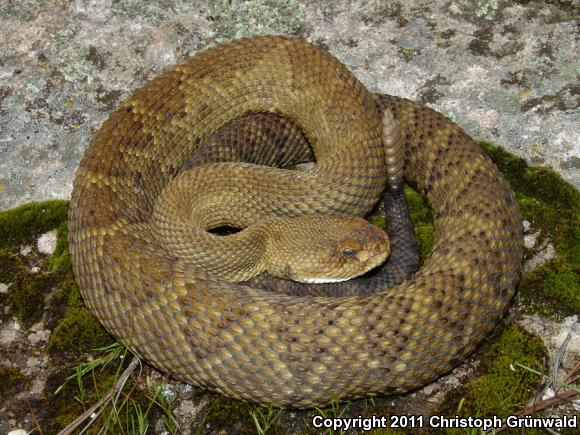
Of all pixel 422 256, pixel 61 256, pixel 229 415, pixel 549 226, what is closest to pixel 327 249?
pixel 422 256

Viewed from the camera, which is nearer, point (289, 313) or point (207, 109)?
point (289, 313)

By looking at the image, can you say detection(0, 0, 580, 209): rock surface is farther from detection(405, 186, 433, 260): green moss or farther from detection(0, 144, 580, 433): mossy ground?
detection(405, 186, 433, 260): green moss

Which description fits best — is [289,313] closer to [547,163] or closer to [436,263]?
[436,263]

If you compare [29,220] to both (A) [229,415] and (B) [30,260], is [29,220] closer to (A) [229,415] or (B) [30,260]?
(B) [30,260]

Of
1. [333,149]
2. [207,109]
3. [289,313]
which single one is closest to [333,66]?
[333,149]

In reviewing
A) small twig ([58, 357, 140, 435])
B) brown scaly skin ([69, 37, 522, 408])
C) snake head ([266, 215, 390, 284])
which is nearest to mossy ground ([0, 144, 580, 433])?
small twig ([58, 357, 140, 435])

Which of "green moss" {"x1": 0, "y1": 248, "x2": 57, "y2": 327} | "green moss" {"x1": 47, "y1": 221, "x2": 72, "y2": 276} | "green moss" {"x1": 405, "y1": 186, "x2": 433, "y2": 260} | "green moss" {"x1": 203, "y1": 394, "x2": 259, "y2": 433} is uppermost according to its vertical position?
"green moss" {"x1": 405, "y1": 186, "x2": 433, "y2": 260}

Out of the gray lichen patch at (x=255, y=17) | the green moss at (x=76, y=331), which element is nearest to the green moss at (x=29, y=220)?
the green moss at (x=76, y=331)
